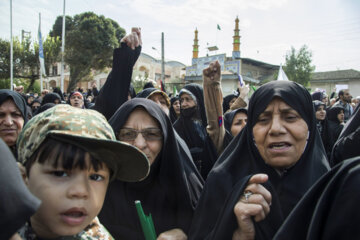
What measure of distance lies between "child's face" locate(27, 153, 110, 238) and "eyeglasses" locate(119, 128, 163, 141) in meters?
0.87

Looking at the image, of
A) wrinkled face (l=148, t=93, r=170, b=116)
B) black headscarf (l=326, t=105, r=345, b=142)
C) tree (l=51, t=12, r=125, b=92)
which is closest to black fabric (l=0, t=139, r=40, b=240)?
wrinkled face (l=148, t=93, r=170, b=116)

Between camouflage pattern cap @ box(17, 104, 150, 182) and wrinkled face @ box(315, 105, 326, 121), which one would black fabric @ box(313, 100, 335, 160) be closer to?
wrinkled face @ box(315, 105, 326, 121)

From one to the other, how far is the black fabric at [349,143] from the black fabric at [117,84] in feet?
6.92

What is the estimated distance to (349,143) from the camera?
2385mm

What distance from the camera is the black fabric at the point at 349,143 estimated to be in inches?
91.9

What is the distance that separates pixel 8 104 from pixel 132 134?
1.51 meters

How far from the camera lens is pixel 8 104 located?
8.89 feet

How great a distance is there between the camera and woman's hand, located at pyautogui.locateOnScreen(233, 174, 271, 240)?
124cm

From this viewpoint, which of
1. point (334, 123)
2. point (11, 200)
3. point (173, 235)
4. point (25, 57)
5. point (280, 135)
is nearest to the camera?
point (11, 200)

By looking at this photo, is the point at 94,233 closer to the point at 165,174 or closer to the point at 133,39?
the point at 165,174

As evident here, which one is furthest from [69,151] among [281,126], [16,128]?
[16,128]

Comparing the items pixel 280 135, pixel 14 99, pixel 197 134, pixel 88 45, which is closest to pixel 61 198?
pixel 280 135

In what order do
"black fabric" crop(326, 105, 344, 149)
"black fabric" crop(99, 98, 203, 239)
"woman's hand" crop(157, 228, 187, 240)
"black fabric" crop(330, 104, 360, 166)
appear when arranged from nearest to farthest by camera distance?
"woman's hand" crop(157, 228, 187, 240), "black fabric" crop(99, 98, 203, 239), "black fabric" crop(330, 104, 360, 166), "black fabric" crop(326, 105, 344, 149)

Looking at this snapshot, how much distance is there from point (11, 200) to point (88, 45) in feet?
104
